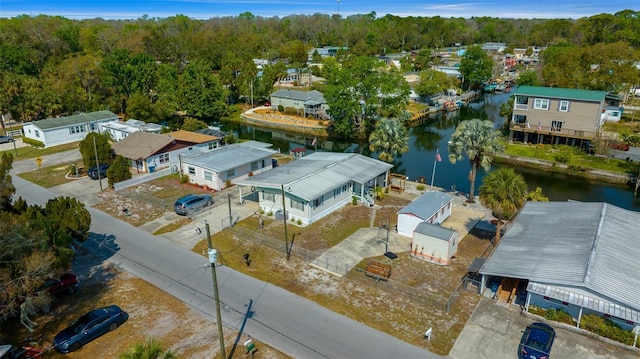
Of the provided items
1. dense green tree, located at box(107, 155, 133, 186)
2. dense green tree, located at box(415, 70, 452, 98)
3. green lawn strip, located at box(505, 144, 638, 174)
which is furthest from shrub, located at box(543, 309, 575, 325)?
dense green tree, located at box(415, 70, 452, 98)

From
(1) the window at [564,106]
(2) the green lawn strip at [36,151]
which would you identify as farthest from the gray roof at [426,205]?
(2) the green lawn strip at [36,151]

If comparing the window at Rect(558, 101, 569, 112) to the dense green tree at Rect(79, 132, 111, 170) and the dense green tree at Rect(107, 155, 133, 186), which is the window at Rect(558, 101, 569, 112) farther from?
the dense green tree at Rect(79, 132, 111, 170)

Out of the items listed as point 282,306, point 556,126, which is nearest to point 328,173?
point 282,306

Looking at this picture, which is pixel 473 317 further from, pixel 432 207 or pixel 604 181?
pixel 604 181

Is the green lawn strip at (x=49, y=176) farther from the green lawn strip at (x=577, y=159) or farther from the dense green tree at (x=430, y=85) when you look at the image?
the dense green tree at (x=430, y=85)

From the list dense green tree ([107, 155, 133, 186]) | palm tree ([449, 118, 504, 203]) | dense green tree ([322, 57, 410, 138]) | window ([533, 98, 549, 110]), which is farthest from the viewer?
dense green tree ([322, 57, 410, 138])
